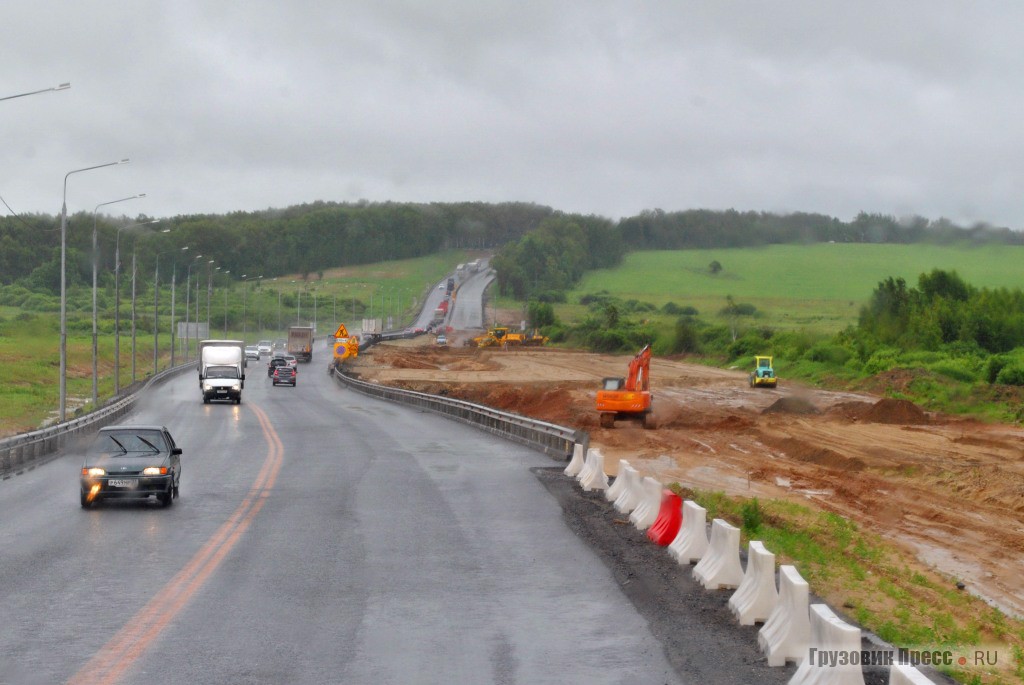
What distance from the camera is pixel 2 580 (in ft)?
46.3

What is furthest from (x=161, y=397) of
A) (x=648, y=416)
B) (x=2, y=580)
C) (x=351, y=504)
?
(x=2, y=580)

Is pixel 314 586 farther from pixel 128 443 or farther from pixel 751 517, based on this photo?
pixel 128 443

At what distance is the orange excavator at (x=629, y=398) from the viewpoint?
4434 centimetres

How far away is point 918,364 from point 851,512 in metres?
46.6

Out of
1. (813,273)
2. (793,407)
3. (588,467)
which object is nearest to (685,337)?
(813,273)

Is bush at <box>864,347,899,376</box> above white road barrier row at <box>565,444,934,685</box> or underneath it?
underneath

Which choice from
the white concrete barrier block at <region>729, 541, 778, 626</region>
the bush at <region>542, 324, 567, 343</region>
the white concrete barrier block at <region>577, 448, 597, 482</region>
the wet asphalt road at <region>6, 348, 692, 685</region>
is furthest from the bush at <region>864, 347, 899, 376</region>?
the bush at <region>542, 324, 567, 343</region>

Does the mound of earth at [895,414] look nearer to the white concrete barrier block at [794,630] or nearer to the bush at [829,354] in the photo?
the bush at [829,354]

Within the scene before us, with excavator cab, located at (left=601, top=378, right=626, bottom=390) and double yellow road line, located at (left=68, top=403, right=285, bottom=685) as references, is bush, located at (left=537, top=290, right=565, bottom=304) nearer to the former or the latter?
excavator cab, located at (left=601, top=378, right=626, bottom=390)

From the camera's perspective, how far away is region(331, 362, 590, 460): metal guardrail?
3259 cm

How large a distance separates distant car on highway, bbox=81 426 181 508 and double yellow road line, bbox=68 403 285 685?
1448mm

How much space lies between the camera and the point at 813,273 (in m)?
65.2

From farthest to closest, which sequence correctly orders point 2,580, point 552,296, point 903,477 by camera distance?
1. point 552,296
2. point 903,477
3. point 2,580

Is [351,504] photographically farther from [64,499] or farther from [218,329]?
[218,329]
